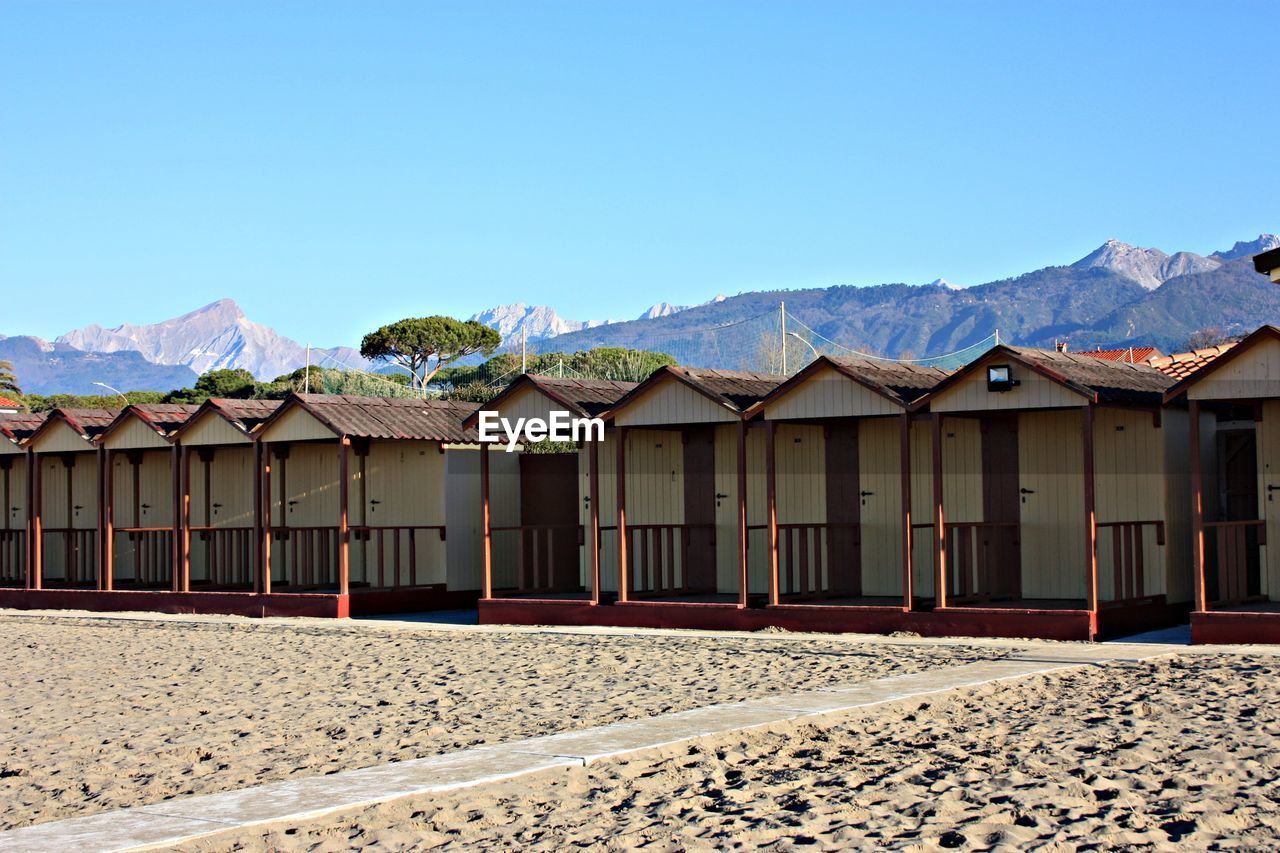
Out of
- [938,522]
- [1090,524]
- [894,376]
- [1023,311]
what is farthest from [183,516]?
[1023,311]

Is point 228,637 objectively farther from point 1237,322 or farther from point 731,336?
point 1237,322

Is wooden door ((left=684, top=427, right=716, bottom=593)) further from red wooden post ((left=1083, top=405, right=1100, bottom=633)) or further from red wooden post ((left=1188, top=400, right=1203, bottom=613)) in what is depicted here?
red wooden post ((left=1188, top=400, right=1203, bottom=613))

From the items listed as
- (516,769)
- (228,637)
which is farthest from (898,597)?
(516,769)

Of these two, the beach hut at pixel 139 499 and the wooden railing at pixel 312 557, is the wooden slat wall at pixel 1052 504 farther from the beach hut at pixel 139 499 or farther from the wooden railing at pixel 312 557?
the beach hut at pixel 139 499

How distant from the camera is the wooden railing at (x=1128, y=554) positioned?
14.3 metres

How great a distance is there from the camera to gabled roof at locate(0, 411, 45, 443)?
22.6 meters

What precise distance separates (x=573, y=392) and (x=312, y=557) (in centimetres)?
527

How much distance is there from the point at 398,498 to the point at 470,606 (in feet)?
5.48

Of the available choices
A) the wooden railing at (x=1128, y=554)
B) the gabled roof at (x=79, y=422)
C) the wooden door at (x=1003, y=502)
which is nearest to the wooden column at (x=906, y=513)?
the wooden door at (x=1003, y=502)

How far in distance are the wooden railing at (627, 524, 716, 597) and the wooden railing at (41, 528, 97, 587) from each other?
9195 mm

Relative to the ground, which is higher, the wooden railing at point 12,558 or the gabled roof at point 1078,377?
the gabled roof at point 1078,377

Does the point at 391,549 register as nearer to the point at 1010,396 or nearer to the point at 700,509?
the point at 700,509

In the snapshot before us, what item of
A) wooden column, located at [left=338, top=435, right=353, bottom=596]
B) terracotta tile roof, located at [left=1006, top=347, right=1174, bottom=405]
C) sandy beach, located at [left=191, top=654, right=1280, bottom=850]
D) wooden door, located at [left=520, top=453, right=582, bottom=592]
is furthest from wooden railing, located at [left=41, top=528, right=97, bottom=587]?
sandy beach, located at [left=191, top=654, right=1280, bottom=850]

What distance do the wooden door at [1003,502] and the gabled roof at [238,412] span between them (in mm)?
9072
